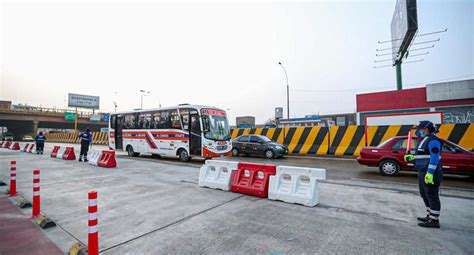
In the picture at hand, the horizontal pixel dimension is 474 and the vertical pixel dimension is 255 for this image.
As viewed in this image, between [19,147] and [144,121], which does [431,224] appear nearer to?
[144,121]

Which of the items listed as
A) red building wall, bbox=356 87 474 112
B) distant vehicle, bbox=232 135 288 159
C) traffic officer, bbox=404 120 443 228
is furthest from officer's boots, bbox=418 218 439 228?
red building wall, bbox=356 87 474 112

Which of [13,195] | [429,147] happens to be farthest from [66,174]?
[429,147]

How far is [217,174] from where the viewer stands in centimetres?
670

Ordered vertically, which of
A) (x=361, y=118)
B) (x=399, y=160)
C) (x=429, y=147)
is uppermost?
(x=361, y=118)

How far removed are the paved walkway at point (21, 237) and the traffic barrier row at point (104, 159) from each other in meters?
5.90

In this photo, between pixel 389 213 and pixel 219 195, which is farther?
pixel 219 195

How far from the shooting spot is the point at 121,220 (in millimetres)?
4270

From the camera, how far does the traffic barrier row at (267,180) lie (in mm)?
5086

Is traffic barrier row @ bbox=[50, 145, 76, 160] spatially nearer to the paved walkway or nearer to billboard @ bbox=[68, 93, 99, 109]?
the paved walkway

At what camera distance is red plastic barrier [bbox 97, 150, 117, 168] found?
10.6 meters

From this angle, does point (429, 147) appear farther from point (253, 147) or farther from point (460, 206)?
point (253, 147)

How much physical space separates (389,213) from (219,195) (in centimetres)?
369

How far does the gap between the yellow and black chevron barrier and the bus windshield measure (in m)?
5.60

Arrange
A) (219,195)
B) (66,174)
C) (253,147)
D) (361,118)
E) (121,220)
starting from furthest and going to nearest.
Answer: (361,118)
(253,147)
(66,174)
(219,195)
(121,220)
